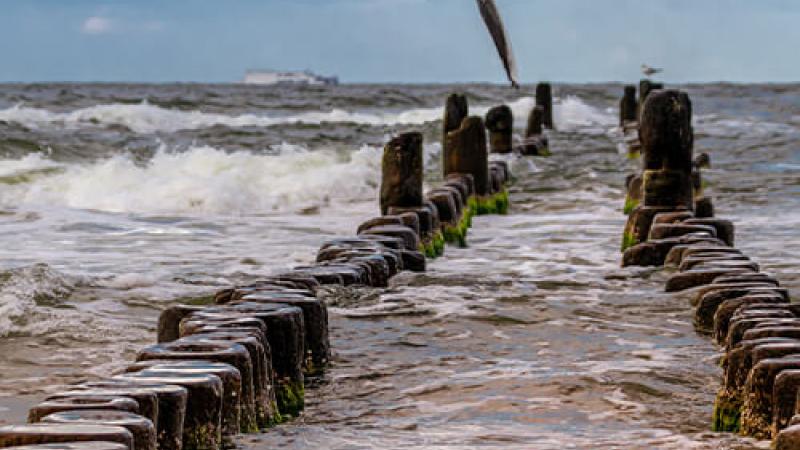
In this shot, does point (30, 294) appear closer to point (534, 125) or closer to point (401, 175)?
point (401, 175)

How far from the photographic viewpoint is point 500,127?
81.4 ft

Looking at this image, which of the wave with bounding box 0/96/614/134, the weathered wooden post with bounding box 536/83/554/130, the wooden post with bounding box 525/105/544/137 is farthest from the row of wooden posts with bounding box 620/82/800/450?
the wave with bounding box 0/96/614/134

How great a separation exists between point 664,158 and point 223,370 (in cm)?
750

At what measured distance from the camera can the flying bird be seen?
4.58 metres

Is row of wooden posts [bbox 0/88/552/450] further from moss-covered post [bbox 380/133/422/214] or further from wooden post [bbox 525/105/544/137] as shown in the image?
wooden post [bbox 525/105/544/137]

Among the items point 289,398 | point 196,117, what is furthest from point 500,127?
point 196,117

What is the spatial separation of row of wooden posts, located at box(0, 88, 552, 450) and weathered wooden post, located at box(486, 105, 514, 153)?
13665 mm

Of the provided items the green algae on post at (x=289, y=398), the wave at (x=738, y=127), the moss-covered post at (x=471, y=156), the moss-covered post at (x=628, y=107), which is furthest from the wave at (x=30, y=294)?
the moss-covered post at (x=628, y=107)

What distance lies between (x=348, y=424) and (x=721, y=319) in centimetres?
238

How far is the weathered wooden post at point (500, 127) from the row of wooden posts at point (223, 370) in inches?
538

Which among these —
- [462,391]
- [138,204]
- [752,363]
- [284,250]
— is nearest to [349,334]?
[462,391]

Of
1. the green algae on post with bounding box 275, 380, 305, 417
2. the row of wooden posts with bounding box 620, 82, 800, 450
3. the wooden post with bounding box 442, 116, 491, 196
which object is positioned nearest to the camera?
the row of wooden posts with bounding box 620, 82, 800, 450

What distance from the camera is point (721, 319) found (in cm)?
732

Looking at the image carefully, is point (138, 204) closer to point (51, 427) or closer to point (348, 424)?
point (348, 424)
